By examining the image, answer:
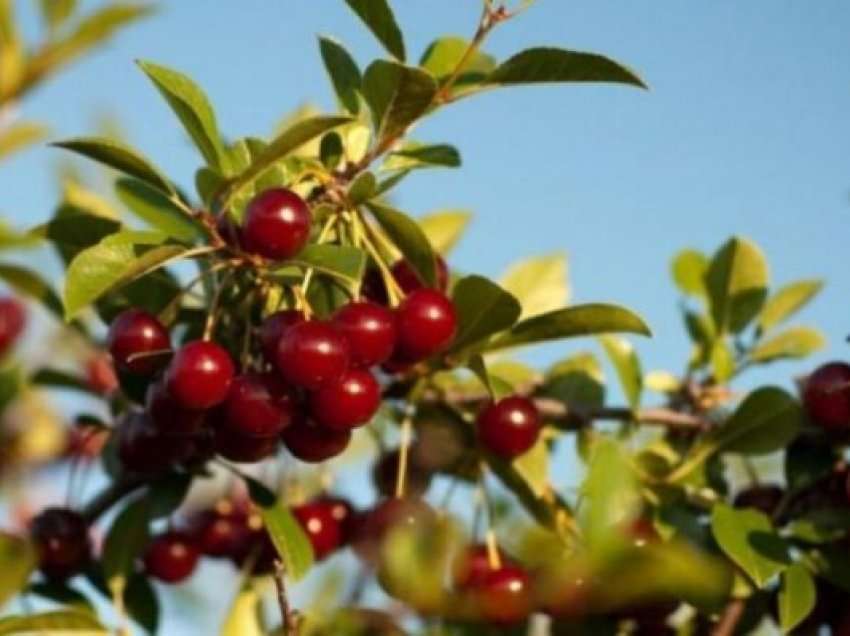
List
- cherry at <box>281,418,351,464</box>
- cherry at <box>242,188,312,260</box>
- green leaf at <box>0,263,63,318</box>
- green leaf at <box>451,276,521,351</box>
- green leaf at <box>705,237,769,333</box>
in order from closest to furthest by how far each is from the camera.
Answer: cherry at <box>242,188,312,260</box>, cherry at <box>281,418,351,464</box>, green leaf at <box>451,276,521,351</box>, green leaf at <box>0,263,63,318</box>, green leaf at <box>705,237,769,333</box>

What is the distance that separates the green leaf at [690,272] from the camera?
2.64m

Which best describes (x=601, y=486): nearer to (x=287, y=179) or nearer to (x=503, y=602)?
(x=503, y=602)

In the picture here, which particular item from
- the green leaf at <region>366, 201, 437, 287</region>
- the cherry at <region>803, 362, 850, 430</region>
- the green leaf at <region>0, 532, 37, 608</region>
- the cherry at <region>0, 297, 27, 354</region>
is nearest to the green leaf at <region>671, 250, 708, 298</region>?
the cherry at <region>803, 362, 850, 430</region>

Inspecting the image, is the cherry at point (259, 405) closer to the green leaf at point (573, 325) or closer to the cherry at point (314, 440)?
the cherry at point (314, 440)

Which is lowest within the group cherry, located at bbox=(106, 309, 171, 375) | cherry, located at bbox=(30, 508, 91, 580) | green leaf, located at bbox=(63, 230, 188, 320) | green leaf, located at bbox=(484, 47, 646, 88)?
cherry, located at bbox=(30, 508, 91, 580)

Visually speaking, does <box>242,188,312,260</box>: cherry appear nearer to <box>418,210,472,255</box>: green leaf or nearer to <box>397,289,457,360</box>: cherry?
<box>397,289,457,360</box>: cherry

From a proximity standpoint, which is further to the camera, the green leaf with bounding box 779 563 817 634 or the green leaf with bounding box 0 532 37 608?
the green leaf with bounding box 779 563 817 634

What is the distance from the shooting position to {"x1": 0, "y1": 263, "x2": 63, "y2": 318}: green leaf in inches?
91.0

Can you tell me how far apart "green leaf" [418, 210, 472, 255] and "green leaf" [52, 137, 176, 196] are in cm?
83

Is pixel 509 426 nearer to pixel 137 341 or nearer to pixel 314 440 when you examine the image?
pixel 314 440

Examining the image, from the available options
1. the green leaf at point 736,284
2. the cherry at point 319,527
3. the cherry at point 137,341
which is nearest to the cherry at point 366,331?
the cherry at point 137,341

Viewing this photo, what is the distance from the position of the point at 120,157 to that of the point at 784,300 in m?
1.26

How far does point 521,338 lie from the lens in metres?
2.08

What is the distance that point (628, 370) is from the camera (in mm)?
2322
